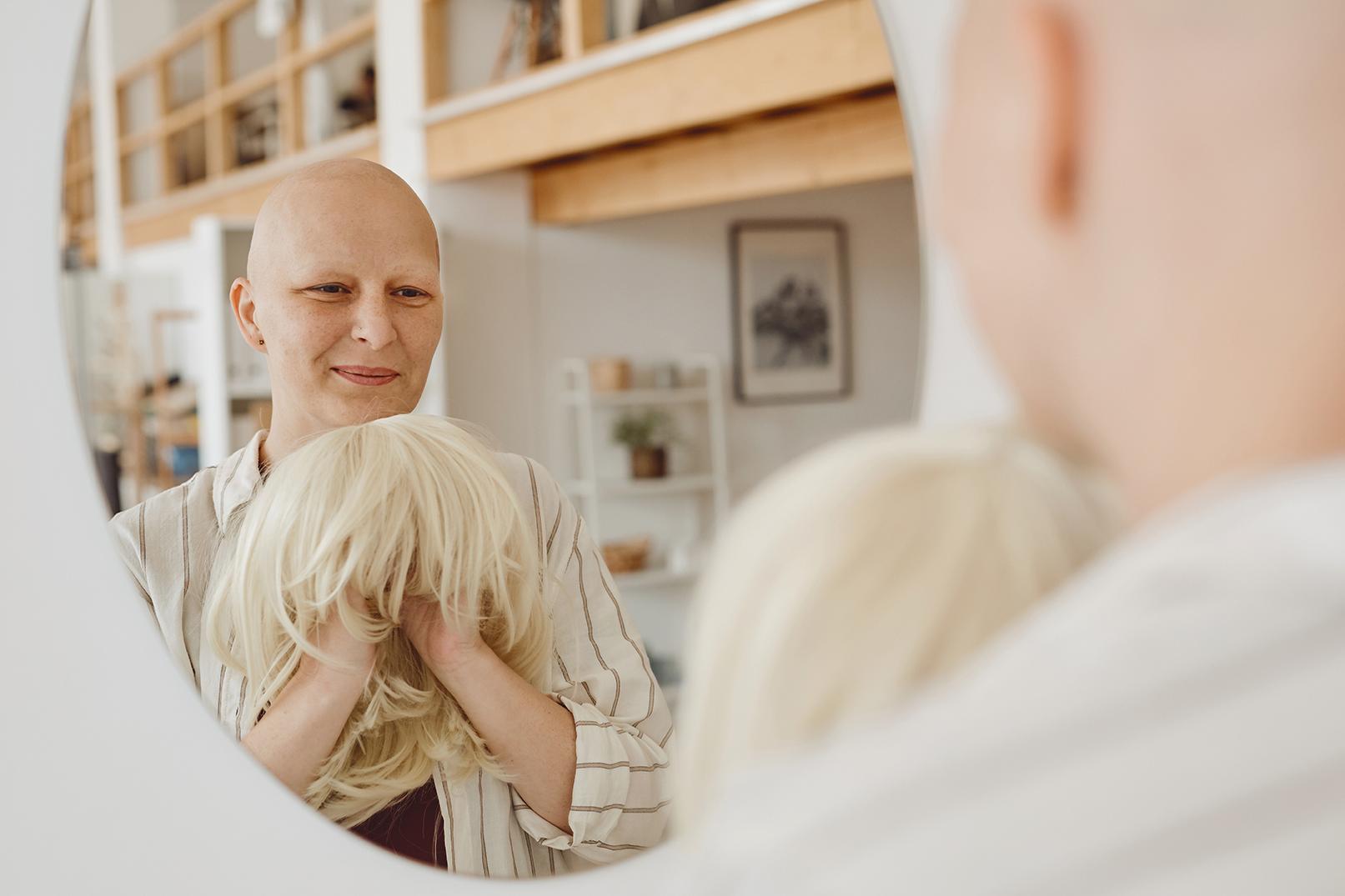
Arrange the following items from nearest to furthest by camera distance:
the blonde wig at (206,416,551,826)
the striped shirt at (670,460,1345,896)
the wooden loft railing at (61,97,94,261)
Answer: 1. the striped shirt at (670,460,1345,896)
2. the blonde wig at (206,416,551,826)
3. the wooden loft railing at (61,97,94,261)

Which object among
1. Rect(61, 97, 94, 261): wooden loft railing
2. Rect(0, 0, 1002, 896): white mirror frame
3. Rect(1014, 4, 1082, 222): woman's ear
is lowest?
Rect(0, 0, 1002, 896): white mirror frame

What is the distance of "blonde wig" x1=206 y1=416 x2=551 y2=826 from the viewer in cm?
59

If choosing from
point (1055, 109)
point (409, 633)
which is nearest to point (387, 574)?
point (409, 633)

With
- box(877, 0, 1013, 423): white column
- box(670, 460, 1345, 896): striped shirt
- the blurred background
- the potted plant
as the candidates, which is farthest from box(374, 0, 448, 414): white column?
box(670, 460, 1345, 896): striped shirt

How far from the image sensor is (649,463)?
63cm

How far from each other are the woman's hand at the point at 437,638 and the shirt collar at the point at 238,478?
0.11m

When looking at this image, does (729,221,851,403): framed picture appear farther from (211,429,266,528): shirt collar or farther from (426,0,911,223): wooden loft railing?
(211,429,266,528): shirt collar

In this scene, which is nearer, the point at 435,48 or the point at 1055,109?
the point at 1055,109

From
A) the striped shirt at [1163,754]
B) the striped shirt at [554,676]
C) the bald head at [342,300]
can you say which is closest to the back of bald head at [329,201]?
the bald head at [342,300]

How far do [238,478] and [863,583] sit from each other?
410 mm

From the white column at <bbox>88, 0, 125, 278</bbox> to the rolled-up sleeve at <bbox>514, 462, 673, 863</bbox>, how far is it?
0.30m

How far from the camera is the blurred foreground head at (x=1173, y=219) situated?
0.35 meters

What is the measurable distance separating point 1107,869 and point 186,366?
0.56 m

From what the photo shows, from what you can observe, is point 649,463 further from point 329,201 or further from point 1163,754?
point 1163,754
